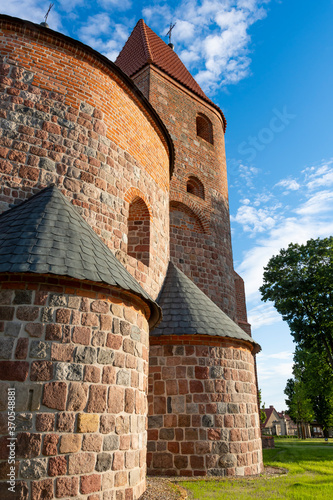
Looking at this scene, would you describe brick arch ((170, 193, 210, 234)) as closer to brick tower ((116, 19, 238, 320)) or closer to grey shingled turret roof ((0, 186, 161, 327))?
brick tower ((116, 19, 238, 320))

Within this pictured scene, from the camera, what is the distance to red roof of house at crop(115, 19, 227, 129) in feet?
40.2

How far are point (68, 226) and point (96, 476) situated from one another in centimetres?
302

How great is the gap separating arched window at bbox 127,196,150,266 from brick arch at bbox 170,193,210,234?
2667 mm

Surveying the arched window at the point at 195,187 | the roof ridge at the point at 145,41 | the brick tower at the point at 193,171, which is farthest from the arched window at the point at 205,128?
the roof ridge at the point at 145,41

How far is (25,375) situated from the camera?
148 inches

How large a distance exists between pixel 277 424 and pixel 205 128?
55.6 m

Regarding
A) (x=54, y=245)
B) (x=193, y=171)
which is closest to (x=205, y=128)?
(x=193, y=171)

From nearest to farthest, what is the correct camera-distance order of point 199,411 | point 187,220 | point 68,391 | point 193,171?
point 68,391
point 199,411
point 187,220
point 193,171

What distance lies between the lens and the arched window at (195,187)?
38.7ft

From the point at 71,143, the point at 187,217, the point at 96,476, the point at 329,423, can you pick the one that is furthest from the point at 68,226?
the point at 329,423

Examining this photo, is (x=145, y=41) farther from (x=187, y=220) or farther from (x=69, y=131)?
(x=69, y=131)

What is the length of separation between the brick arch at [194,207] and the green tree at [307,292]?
28.3ft

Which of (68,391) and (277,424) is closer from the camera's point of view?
(68,391)

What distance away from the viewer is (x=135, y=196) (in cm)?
751
